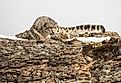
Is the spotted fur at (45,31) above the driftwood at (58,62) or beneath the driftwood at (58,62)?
above

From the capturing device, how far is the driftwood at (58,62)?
3662 cm

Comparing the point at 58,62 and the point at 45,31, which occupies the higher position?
the point at 45,31

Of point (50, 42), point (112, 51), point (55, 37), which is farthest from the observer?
point (55, 37)

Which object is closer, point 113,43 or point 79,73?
point 79,73

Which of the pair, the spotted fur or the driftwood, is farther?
the spotted fur

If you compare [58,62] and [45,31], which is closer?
[58,62]

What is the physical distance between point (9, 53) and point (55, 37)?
10371 millimetres

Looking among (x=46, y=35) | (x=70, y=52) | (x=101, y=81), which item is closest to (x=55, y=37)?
(x=46, y=35)

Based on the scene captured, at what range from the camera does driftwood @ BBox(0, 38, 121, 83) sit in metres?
36.6

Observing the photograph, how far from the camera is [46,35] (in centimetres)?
5084

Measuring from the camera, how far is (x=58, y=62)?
38.3 m

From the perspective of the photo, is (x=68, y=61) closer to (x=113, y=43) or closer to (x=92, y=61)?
(x=92, y=61)

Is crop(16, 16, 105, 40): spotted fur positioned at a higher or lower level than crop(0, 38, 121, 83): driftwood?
higher

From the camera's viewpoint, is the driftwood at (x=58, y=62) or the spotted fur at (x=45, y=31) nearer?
the driftwood at (x=58, y=62)
